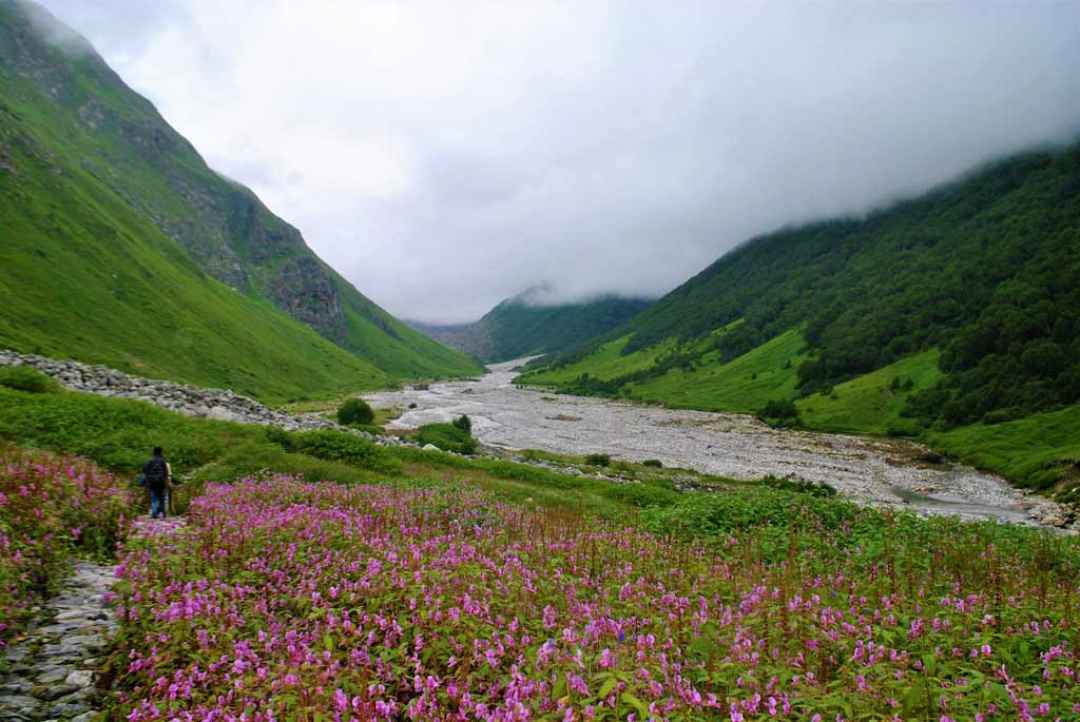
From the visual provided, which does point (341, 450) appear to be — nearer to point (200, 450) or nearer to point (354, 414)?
point (200, 450)

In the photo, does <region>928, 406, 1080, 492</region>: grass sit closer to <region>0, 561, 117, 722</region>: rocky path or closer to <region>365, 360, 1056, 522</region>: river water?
<region>365, 360, 1056, 522</region>: river water

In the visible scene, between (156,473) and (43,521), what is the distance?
4.96 meters

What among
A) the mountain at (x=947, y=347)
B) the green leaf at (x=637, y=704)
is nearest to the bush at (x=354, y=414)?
the green leaf at (x=637, y=704)

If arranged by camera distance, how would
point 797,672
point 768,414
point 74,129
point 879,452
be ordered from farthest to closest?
1. point 74,129
2. point 768,414
3. point 879,452
4. point 797,672

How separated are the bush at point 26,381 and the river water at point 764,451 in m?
36.6

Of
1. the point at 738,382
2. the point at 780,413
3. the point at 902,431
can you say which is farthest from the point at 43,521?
the point at 738,382

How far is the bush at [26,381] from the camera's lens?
941 inches

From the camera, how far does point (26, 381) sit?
2427 centimetres

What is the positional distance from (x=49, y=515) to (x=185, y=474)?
35.4 ft

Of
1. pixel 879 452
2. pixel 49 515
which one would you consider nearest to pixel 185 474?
pixel 49 515

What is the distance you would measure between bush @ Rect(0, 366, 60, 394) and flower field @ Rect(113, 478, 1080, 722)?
22429 millimetres

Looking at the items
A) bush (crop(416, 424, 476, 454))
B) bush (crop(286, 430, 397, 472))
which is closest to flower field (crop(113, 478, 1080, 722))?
bush (crop(286, 430, 397, 472))

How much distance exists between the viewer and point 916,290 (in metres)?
154

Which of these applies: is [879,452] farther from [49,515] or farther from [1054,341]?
[49,515]
